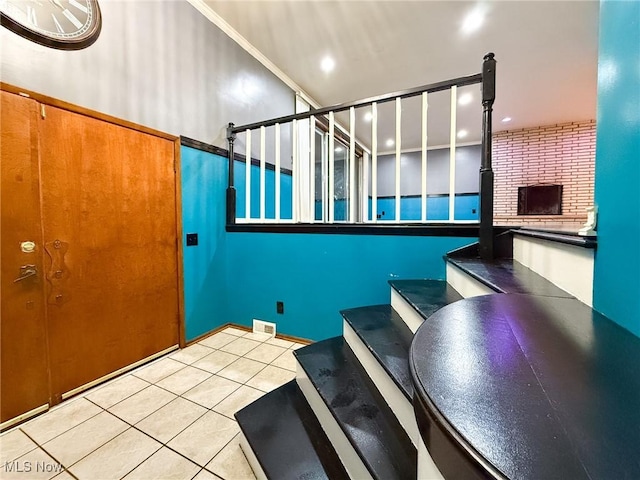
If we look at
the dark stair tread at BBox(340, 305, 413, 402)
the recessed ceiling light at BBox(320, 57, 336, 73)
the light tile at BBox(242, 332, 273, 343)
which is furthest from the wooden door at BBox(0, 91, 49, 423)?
the recessed ceiling light at BBox(320, 57, 336, 73)

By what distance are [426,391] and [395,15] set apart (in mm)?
3293

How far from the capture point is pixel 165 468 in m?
1.18

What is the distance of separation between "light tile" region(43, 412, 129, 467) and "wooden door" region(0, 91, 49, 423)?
35 cm

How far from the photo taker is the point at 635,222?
0.74m

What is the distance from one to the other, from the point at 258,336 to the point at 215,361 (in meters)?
0.51

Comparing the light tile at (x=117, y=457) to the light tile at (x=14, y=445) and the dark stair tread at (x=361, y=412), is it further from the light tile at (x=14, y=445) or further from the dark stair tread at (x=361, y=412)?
the dark stair tread at (x=361, y=412)

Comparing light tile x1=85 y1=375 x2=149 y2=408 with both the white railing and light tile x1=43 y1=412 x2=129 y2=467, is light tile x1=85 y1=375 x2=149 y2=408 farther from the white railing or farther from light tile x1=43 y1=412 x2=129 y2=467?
the white railing

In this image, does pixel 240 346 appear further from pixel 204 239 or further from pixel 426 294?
pixel 426 294

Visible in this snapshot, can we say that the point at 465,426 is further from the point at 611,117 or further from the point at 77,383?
the point at 77,383

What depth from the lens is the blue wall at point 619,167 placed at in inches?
29.4

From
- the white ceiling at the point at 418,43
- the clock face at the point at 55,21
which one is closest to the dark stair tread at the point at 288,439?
the clock face at the point at 55,21

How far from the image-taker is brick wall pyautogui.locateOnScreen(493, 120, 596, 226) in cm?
557

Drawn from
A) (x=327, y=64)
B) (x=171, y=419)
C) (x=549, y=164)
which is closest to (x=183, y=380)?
(x=171, y=419)

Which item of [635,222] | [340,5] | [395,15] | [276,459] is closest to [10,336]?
[276,459]
